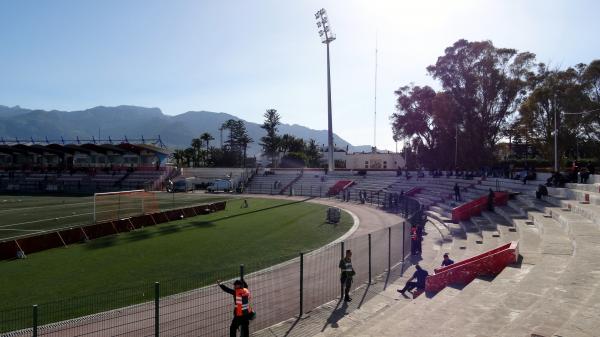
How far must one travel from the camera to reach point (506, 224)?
63.4ft

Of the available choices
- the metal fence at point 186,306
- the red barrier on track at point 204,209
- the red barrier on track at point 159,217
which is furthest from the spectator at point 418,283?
the red barrier on track at point 204,209

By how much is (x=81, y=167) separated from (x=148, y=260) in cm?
6300

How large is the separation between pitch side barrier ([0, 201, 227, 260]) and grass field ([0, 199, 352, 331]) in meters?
0.51

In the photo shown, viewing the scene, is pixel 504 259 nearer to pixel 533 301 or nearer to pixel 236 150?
pixel 533 301

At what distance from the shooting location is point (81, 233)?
20469mm

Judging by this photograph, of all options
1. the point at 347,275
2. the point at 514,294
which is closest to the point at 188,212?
the point at 347,275

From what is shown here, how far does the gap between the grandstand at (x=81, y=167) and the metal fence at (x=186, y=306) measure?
52.8 metres

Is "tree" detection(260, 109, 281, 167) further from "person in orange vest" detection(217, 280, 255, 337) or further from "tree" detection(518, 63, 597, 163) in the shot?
"person in orange vest" detection(217, 280, 255, 337)

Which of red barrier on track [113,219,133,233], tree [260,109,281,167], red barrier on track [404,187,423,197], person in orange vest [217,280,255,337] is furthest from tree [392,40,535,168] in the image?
tree [260,109,281,167]

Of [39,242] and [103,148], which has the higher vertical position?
[103,148]

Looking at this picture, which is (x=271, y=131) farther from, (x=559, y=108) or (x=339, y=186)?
(x=559, y=108)

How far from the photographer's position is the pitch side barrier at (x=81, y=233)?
16891mm

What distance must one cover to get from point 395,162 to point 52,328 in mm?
99269

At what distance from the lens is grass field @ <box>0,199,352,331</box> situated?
11.9 m
